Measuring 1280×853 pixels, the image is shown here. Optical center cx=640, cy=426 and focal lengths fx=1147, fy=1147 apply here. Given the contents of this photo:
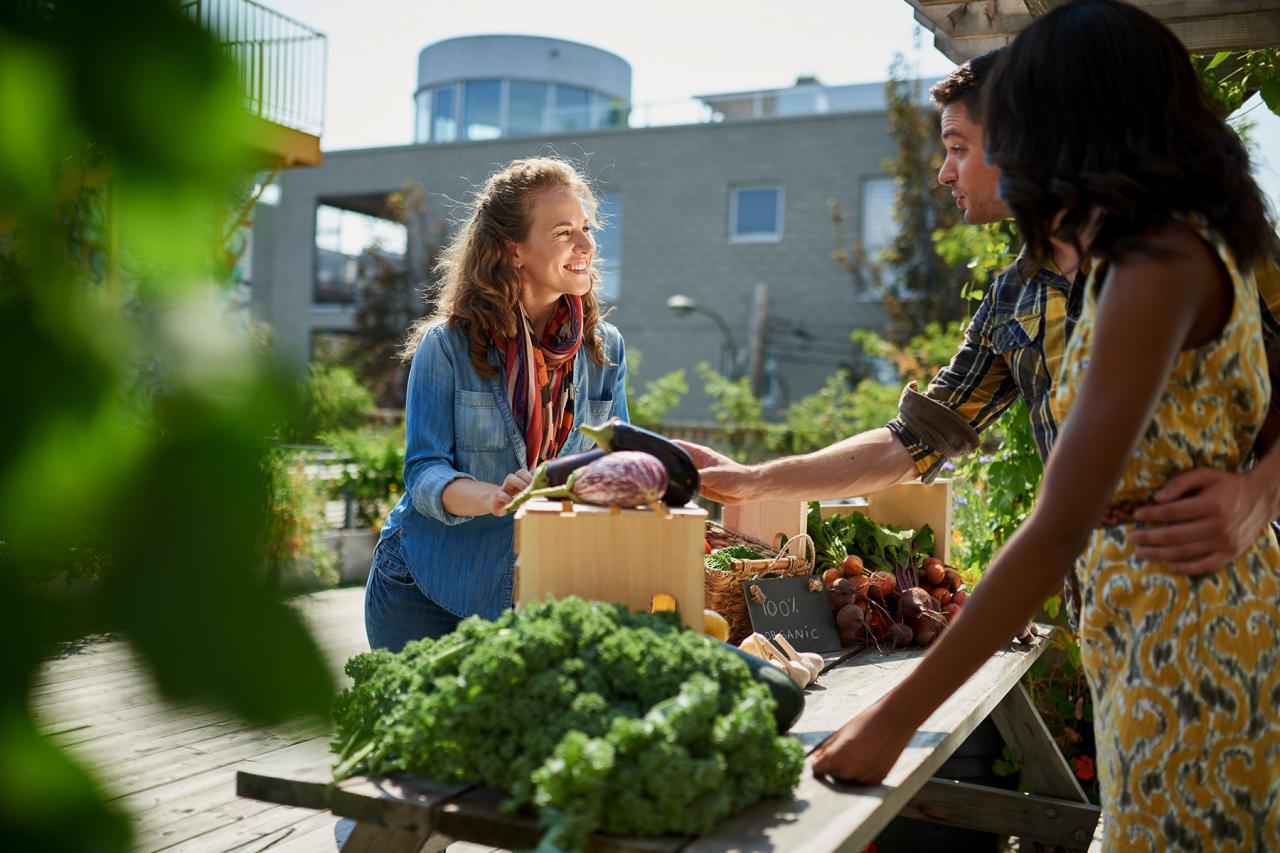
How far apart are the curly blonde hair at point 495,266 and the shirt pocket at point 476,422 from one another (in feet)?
0.20

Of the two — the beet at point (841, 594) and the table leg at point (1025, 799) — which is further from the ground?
the beet at point (841, 594)

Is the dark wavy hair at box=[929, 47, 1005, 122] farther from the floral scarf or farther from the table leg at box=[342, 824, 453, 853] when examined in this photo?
the table leg at box=[342, 824, 453, 853]

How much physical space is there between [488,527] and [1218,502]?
1.41m

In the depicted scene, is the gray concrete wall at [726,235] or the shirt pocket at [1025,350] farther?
the gray concrete wall at [726,235]

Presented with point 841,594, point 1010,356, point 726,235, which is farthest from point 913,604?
point 726,235

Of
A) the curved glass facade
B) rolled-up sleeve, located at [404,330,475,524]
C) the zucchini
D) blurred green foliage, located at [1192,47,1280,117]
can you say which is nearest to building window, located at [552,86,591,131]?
the curved glass facade

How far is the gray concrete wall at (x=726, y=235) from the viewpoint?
17.2 m

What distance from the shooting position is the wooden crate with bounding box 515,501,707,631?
1.67 metres

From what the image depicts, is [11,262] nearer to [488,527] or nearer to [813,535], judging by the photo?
[488,527]

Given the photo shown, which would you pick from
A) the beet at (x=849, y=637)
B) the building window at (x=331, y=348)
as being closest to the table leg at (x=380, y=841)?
the beet at (x=849, y=637)

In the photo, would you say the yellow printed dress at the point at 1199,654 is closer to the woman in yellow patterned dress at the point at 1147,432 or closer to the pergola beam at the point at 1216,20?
the woman in yellow patterned dress at the point at 1147,432

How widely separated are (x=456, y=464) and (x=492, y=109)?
20.9m

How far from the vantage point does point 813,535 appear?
2.81m

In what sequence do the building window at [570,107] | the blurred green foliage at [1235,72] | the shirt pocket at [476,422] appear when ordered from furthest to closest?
the building window at [570,107]
the blurred green foliage at [1235,72]
the shirt pocket at [476,422]
